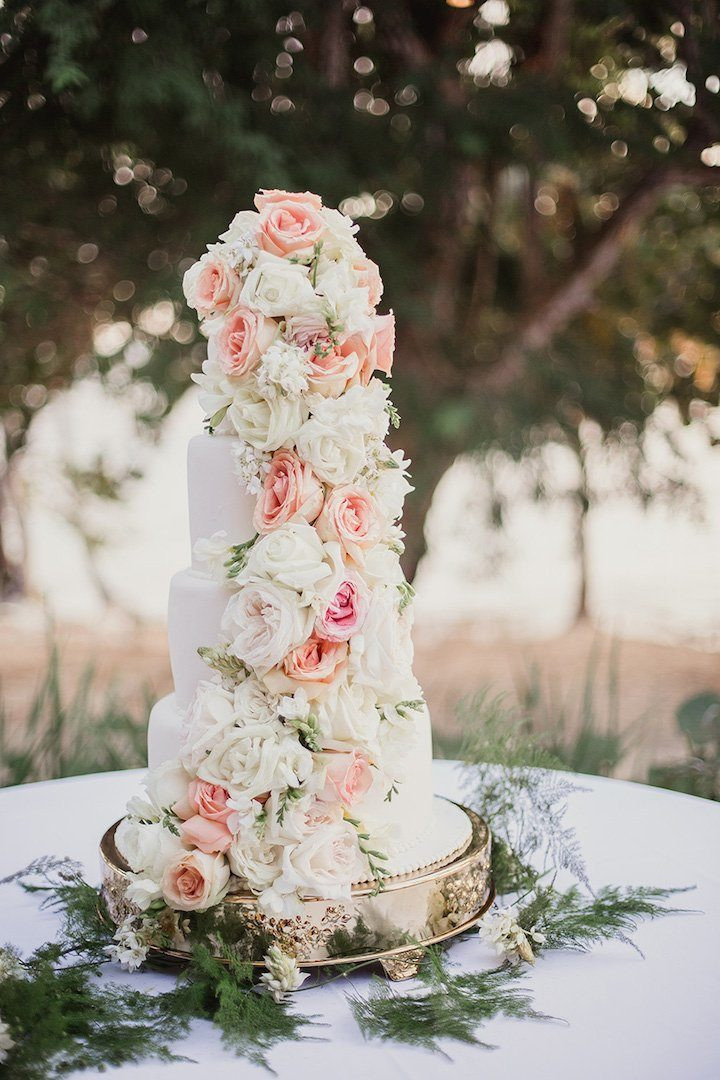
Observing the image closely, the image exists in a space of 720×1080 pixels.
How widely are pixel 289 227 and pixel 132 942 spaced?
140 cm

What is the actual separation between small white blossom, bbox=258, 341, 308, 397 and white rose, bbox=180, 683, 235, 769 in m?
0.57

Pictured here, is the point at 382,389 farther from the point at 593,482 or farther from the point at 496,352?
the point at 593,482

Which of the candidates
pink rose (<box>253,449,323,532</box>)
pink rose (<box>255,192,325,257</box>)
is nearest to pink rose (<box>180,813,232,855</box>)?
pink rose (<box>253,449,323,532</box>)

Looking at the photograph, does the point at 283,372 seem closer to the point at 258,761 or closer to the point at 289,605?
Answer: the point at 289,605

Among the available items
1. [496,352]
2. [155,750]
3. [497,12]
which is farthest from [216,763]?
[497,12]

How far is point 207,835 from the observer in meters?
1.97

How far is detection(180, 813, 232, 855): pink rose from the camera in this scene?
6.45 ft

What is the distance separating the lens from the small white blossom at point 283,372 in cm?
199

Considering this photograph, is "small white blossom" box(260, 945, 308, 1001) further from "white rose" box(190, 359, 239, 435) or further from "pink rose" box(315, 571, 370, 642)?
"white rose" box(190, 359, 239, 435)

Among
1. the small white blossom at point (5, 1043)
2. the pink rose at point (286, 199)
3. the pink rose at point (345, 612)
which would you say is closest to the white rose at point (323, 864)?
the pink rose at point (345, 612)

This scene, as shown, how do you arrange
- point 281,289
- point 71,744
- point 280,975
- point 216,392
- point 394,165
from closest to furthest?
point 280,975 < point 281,289 < point 216,392 < point 71,744 < point 394,165

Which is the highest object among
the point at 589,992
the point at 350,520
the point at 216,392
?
the point at 216,392

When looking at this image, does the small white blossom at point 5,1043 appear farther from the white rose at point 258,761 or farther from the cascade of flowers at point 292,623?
the white rose at point 258,761

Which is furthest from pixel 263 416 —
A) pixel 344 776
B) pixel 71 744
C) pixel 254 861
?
pixel 71 744
